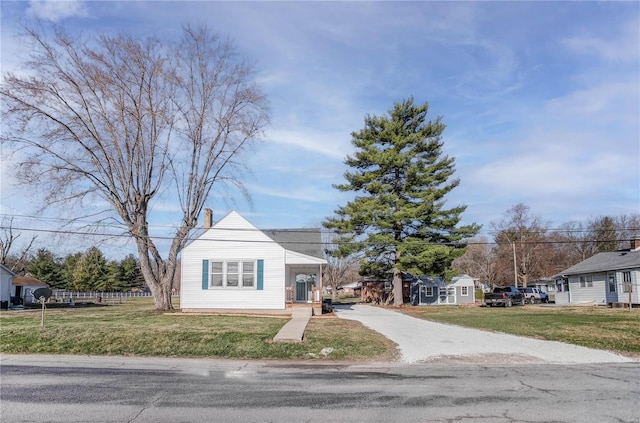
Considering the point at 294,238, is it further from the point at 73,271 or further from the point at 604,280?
the point at 73,271

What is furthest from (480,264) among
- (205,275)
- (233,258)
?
(205,275)

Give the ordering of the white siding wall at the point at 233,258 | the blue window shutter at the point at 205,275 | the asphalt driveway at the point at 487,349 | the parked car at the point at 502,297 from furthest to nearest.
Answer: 1. the parked car at the point at 502,297
2. the blue window shutter at the point at 205,275
3. the white siding wall at the point at 233,258
4. the asphalt driveway at the point at 487,349

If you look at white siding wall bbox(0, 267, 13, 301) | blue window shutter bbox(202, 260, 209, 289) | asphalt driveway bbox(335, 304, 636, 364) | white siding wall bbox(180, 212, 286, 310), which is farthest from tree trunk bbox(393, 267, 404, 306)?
white siding wall bbox(0, 267, 13, 301)

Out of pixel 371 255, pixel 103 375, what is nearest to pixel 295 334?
pixel 103 375

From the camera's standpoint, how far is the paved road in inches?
266

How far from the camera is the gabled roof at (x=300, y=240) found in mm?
29062

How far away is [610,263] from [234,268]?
30.0m

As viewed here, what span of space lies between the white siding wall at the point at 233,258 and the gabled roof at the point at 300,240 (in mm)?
2271

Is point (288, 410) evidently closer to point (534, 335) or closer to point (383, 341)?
point (383, 341)

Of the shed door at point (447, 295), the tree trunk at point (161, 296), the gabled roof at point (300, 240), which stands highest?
the gabled roof at point (300, 240)

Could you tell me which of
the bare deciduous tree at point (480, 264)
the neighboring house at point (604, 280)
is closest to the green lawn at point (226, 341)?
the neighboring house at point (604, 280)

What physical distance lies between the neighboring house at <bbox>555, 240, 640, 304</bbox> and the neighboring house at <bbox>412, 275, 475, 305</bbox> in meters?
8.57

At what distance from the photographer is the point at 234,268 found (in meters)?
26.2

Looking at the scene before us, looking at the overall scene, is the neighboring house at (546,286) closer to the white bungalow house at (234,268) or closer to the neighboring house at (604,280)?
the neighboring house at (604,280)
